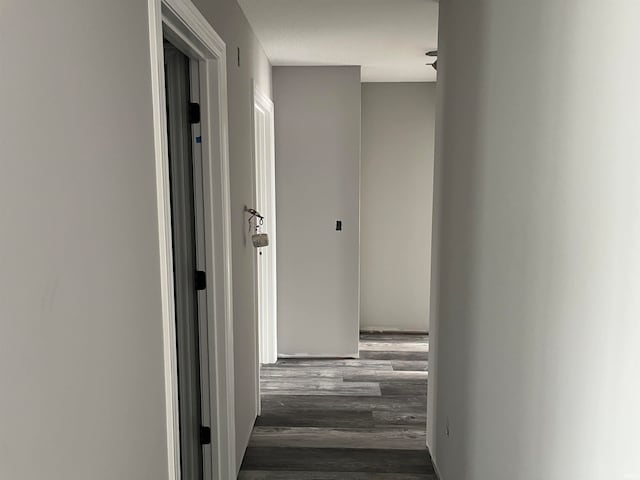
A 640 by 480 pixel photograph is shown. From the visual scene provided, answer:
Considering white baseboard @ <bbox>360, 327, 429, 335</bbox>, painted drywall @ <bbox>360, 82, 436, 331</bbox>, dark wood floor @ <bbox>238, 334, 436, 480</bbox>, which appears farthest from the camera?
white baseboard @ <bbox>360, 327, 429, 335</bbox>

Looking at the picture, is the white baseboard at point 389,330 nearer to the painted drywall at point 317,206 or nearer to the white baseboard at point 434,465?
the painted drywall at point 317,206

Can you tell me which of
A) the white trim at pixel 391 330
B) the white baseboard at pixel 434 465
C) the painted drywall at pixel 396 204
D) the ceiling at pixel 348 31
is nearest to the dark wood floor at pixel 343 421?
the white baseboard at pixel 434 465

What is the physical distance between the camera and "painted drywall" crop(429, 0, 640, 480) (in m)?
0.95

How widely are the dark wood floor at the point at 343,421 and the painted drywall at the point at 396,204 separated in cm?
70

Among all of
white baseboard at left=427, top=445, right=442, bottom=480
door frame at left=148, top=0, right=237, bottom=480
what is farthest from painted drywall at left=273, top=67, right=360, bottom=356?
door frame at left=148, top=0, right=237, bottom=480

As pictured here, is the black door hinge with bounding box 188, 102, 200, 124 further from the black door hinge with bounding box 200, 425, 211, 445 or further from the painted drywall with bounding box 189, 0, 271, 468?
→ the black door hinge with bounding box 200, 425, 211, 445

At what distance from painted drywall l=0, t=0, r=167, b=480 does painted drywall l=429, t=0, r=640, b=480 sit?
3.37 ft

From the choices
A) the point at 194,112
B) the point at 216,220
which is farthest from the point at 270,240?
the point at 194,112

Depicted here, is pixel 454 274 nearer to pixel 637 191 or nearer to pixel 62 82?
pixel 637 191

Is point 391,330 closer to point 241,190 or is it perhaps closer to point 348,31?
point 241,190

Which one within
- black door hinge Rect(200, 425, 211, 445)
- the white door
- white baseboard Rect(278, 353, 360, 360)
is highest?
the white door

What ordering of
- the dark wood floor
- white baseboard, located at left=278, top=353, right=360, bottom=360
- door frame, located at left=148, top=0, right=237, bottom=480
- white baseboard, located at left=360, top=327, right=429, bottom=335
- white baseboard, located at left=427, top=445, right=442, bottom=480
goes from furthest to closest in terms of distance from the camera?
1. white baseboard, located at left=360, top=327, right=429, bottom=335
2. white baseboard, located at left=278, top=353, right=360, bottom=360
3. the dark wood floor
4. white baseboard, located at left=427, top=445, right=442, bottom=480
5. door frame, located at left=148, top=0, right=237, bottom=480

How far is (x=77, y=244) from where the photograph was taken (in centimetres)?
98

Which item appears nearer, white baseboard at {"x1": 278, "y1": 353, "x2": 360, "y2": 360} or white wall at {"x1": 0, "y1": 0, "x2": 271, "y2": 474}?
white wall at {"x1": 0, "y1": 0, "x2": 271, "y2": 474}
